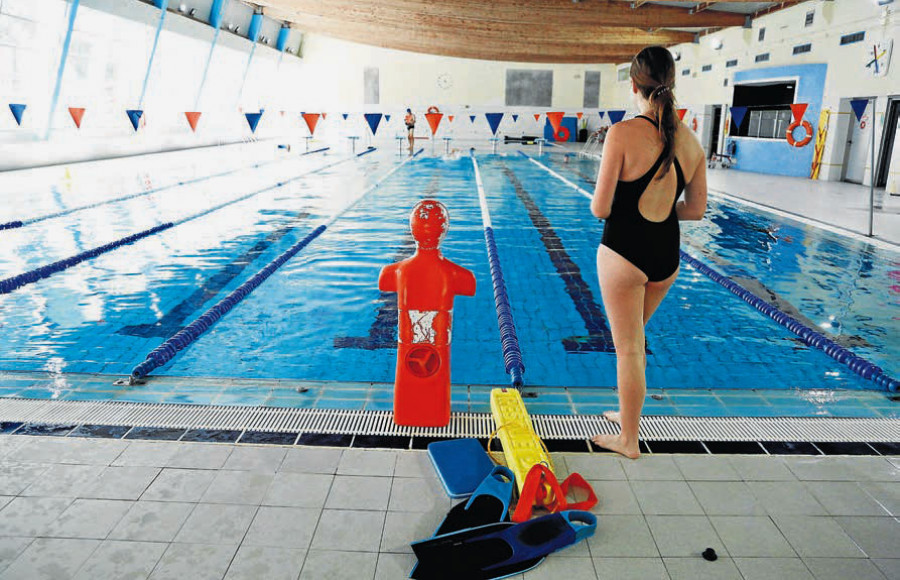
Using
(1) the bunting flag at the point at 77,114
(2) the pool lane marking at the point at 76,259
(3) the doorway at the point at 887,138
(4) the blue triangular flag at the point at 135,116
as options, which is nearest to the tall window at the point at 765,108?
(3) the doorway at the point at 887,138

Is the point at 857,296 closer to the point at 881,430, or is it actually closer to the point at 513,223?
the point at 881,430

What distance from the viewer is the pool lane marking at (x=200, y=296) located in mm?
3701

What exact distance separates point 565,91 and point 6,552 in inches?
1017

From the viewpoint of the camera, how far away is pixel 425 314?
7.50 ft

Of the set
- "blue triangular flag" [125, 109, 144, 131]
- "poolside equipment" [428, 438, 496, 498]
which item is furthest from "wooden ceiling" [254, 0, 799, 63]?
"poolside equipment" [428, 438, 496, 498]

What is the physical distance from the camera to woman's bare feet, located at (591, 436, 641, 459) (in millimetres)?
2180

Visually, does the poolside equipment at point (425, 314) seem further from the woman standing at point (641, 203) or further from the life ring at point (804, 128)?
the life ring at point (804, 128)

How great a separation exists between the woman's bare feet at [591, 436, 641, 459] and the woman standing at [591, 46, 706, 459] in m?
0.08

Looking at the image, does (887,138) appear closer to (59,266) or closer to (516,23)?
(516,23)

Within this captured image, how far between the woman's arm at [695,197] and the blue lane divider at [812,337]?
5.25ft

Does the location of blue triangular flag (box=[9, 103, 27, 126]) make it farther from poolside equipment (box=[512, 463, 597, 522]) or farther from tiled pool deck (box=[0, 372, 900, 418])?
poolside equipment (box=[512, 463, 597, 522])

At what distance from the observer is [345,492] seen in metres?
1.94

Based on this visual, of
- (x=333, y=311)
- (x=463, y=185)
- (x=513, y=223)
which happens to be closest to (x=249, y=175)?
(x=463, y=185)

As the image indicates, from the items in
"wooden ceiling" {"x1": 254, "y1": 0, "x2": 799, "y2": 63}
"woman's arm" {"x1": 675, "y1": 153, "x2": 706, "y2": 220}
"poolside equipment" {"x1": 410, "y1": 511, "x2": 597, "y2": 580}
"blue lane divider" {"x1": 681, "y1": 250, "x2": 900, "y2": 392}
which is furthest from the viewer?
"wooden ceiling" {"x1": 254, "y1": 0, "x2": 799, "y2": 63}
